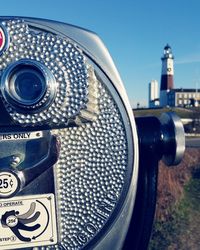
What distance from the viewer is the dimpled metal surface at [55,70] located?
0.91m

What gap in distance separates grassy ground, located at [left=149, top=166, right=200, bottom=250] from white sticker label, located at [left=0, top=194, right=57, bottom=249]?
6.65 ft

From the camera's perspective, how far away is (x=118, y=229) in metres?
1.02

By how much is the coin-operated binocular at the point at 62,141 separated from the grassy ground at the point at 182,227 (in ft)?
6.54

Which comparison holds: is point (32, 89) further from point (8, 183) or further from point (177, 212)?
point (177, 212)

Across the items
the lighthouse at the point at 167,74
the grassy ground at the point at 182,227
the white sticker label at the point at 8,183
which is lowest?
the grassy ground at the point at 182,227

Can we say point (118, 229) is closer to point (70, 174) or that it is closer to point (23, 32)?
point (70, 174)

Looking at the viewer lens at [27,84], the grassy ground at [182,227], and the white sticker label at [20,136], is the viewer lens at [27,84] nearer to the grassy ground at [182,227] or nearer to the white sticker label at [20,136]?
the white sticker label at [20,136]

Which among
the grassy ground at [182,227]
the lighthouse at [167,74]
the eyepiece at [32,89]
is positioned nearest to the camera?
the eyepiece at [32,89]

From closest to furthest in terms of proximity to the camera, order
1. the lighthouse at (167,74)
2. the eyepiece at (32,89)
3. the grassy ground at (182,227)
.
→ the eyepiece at (32,89)
the grassy ground at (182,227)
the lighthouse at (167,74)

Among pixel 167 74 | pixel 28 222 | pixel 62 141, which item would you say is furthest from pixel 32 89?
pixel 167 74

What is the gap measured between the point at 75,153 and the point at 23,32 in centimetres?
27

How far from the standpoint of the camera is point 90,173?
0.97m

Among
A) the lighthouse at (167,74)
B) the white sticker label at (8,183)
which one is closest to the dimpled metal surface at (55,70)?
the white sticker label at (8,183)

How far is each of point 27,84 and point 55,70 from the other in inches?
2.7
